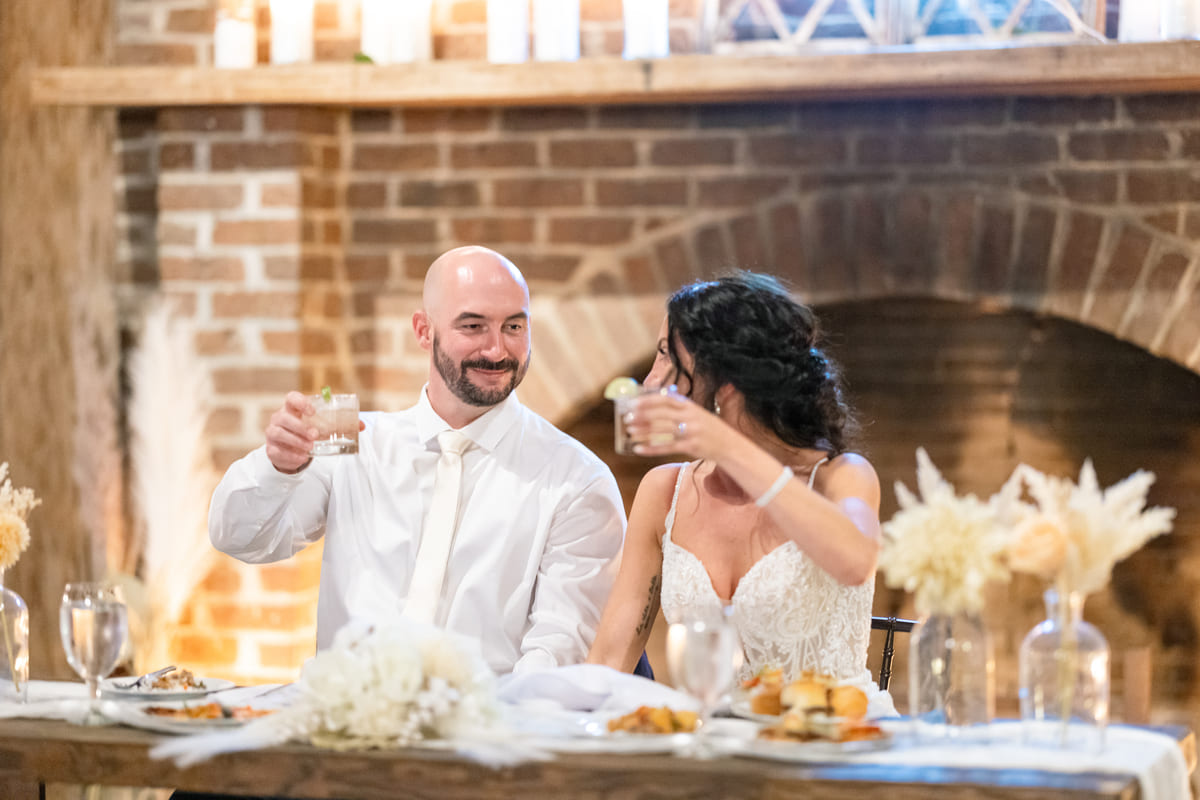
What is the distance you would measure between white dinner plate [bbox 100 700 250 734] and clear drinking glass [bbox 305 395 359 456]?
481mm

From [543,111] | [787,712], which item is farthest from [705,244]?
[787,712]

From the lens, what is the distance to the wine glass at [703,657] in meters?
1.51

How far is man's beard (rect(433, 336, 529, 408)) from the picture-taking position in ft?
8.54

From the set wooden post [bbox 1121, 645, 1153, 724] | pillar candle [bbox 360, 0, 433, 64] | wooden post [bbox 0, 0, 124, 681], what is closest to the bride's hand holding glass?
pillar candle [bbox 360, 0, 433, 64]

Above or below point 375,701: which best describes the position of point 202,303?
above

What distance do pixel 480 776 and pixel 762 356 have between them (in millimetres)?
1029

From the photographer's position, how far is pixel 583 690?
1.82 metres

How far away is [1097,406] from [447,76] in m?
1.94

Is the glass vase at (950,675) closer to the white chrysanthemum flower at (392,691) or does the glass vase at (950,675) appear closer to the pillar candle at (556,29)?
the white chrysanthemum flower at (392,691)

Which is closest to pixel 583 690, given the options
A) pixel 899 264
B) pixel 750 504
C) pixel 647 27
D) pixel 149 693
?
pixel 149 693

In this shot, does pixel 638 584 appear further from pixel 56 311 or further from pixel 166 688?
pixel 56 311

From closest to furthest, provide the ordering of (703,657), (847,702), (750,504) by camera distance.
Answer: (703,657) → (847,702) → (750,504)

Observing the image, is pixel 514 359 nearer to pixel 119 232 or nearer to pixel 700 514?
pixel 700 514

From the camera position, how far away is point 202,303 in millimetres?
3355
